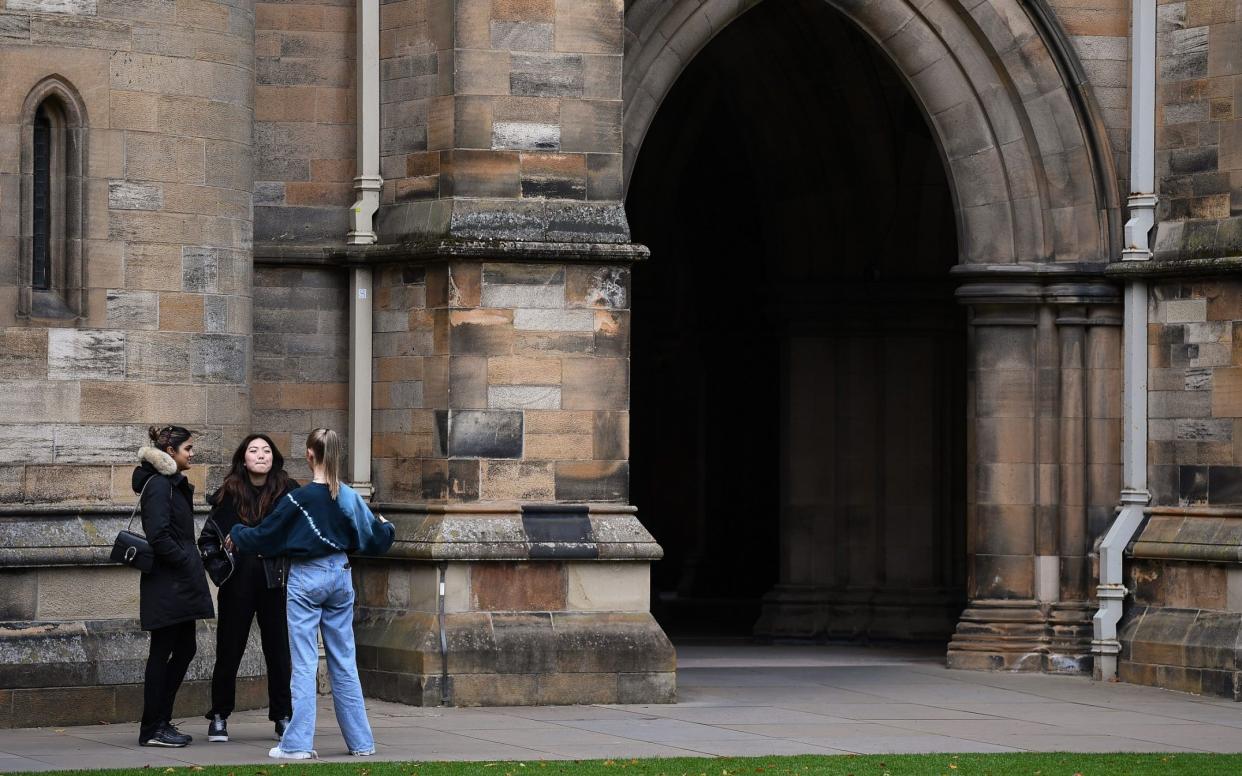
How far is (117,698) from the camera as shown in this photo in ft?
38.8

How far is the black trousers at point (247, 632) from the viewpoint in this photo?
11008 mm

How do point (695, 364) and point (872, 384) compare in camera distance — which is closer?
point (872, 384)

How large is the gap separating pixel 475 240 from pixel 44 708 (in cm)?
333

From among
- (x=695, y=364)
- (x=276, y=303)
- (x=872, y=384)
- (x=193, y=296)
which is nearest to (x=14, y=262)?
(x=193, y=296)

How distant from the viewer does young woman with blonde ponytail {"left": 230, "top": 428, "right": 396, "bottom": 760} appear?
10.4 metres

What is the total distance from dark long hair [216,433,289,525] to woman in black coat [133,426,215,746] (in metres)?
0.22

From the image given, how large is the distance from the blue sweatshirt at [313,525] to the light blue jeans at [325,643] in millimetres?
81

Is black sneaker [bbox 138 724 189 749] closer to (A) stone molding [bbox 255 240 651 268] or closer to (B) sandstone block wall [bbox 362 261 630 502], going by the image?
(B) sandstone block wall [bbox 362 261 630 502]

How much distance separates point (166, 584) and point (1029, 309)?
6.44 metres

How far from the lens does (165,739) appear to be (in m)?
10.7

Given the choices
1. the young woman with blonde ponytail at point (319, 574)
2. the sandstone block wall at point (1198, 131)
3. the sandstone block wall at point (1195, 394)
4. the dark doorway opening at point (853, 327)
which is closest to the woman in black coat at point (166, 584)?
the young woman with blonde ponytail at point (319, 574)

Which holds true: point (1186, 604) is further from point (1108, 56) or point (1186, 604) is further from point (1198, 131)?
point (1108, 56)

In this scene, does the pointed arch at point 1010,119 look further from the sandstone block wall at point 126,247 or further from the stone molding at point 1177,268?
the sandstone block wall at point 126,247

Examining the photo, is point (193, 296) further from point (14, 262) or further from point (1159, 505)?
point (1159, 505)
